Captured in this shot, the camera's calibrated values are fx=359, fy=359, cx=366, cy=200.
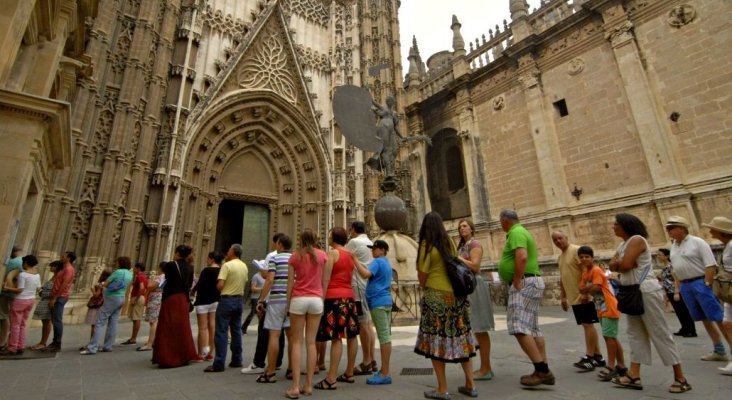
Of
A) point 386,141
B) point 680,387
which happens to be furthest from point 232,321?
point 386,141

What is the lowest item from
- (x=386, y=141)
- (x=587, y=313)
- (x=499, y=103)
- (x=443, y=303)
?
(x=587, y=313)

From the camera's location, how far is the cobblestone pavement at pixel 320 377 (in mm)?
3232

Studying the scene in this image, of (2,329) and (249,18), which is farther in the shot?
(249,18)

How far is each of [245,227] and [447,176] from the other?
1080 cm

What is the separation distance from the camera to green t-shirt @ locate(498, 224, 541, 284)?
3.64 metres

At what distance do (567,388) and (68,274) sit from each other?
296 inches

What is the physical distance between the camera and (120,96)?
11.7m

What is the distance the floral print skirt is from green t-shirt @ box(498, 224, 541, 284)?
2.65 ft

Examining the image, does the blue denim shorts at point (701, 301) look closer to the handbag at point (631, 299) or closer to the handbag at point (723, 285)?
the handbag at point (723, 285)

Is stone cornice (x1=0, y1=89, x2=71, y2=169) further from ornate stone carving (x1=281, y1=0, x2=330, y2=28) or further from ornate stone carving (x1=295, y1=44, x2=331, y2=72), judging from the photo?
ornate stone carving (x1=281, y1=0, x2=330, y2=28)

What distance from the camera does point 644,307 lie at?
3332 mm

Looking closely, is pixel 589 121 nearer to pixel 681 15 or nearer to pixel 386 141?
pixel 681 15

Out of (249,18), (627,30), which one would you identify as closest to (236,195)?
(249,18)

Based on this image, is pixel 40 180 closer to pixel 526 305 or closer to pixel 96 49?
pixel 96 49
